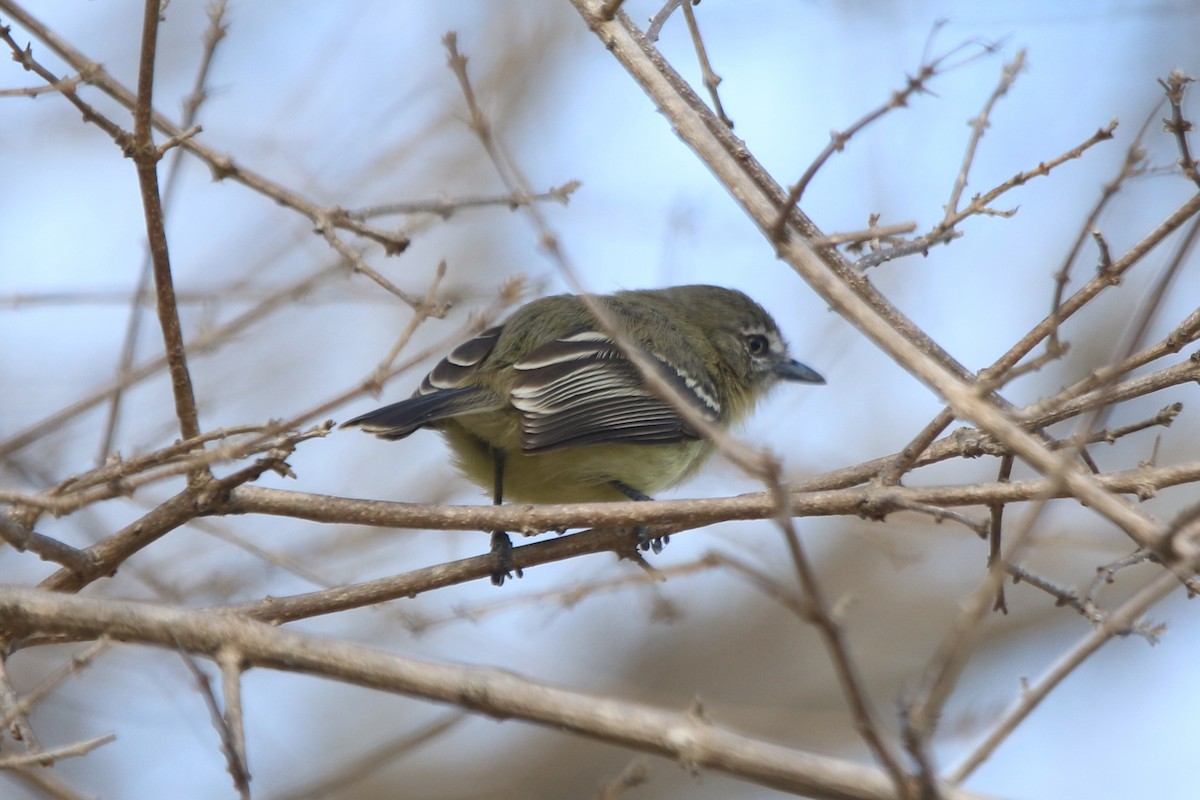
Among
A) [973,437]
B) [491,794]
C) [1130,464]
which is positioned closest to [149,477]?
[973,437]

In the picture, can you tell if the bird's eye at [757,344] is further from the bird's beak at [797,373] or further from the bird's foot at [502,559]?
the bird's foot at [502,559]

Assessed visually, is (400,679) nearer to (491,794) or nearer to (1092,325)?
(491,794)

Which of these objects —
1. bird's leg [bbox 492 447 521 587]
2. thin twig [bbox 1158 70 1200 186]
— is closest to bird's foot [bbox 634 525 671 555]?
bird's leg [bbox 492 447 521 587]

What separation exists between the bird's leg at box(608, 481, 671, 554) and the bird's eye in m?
1.48

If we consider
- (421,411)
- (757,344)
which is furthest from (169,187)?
(757,344)

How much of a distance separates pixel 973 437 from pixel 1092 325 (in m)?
6.16

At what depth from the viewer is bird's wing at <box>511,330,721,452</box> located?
4.74 metres

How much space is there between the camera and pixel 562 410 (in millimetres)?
4836

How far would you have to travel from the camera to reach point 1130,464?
340 inches

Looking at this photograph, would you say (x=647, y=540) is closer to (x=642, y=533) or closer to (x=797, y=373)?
(x=642, y=533)

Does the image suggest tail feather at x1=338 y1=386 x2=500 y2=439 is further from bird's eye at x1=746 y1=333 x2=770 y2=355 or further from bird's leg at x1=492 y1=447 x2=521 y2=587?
bird's eye at x1=746 y1=333 x2=770 y2=355

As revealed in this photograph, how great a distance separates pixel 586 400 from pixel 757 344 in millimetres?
1816

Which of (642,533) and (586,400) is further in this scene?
(586,400)

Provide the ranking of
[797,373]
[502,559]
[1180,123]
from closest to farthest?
1. [1180,123]
2. [502,559]
3. [797,373]
